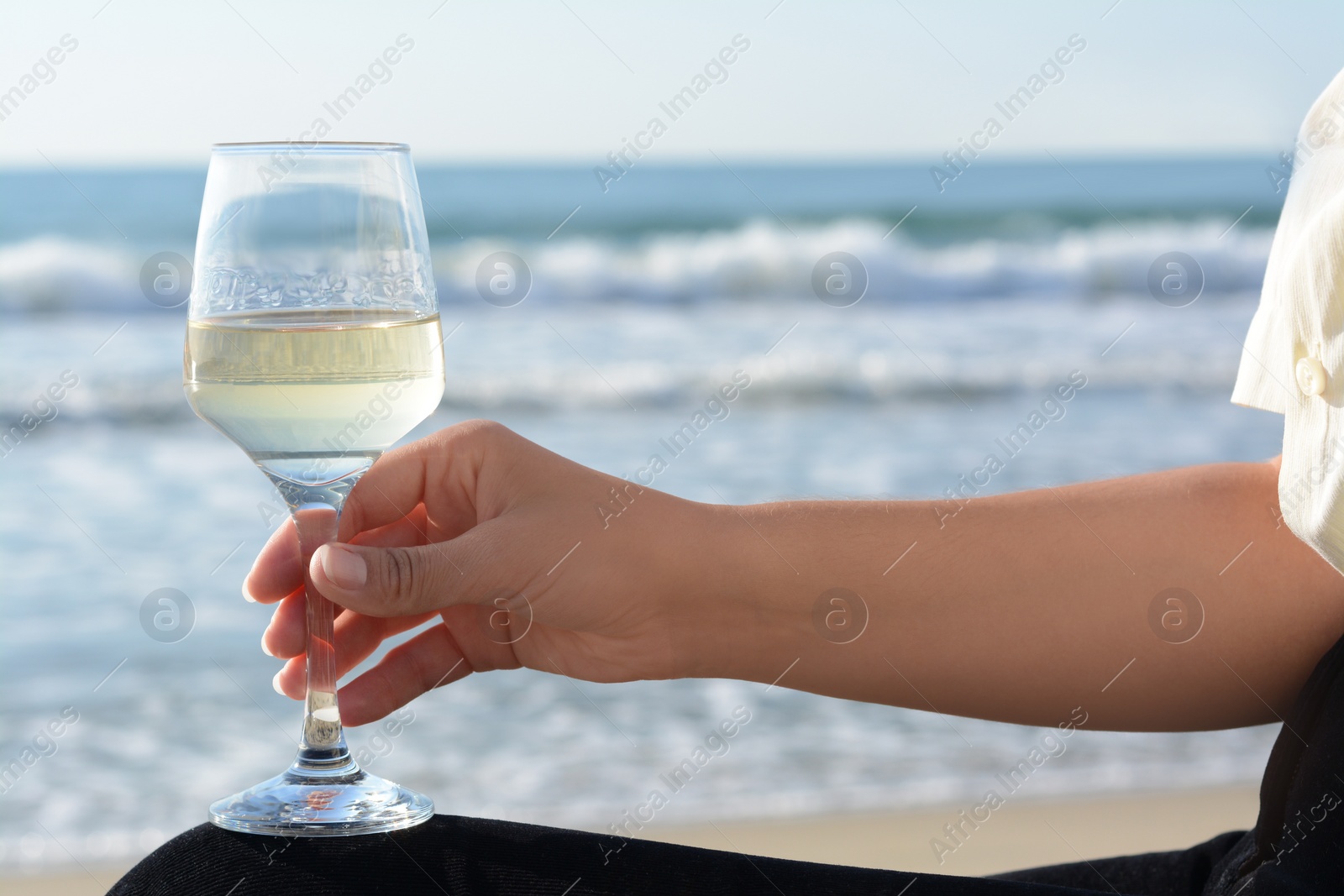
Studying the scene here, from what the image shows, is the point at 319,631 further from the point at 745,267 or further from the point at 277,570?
the point at 745,267

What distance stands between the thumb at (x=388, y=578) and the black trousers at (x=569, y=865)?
0.22 m

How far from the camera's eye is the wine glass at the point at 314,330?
1.00 metres

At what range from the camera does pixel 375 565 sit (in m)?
1.15

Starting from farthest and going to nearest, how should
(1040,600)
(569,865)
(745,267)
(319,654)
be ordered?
(745,267) → (1040,600) → (319,654) → (569,865)

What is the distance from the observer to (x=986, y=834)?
9.95 ft

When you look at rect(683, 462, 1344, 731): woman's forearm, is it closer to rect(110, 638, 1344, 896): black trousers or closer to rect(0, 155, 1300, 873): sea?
rect(110, 638, 1344, 896): black trousers

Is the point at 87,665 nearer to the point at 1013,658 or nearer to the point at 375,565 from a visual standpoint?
the point at 375,565

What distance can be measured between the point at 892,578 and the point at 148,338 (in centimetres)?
1001

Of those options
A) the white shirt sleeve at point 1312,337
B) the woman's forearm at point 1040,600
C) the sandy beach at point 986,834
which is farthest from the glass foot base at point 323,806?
the sandy beach at point 986,834

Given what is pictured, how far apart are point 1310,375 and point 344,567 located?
0.83 metres

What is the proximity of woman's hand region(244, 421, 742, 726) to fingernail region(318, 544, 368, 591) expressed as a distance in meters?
0.02

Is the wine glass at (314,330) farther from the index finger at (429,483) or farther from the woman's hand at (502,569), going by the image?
the index finger at (429,483)

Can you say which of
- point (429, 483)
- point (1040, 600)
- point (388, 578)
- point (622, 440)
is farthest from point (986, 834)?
point (622, 440)

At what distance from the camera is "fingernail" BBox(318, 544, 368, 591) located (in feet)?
3.56
